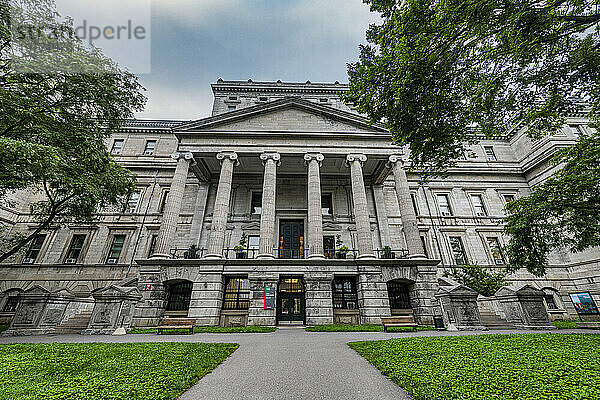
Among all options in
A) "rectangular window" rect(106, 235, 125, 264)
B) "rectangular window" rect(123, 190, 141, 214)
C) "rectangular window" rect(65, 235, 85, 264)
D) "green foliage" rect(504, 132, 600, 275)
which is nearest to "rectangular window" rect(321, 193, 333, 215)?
"green foliage" rect(504, 132, 600, 275)

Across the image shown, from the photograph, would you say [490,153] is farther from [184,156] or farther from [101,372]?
[101,372]

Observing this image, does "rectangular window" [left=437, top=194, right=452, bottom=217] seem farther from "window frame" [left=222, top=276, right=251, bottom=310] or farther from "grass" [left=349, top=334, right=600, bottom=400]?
"grass" [left=349, top=334, right=600, bottom=400]

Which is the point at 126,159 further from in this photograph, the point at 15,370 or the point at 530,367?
the point at 530,367

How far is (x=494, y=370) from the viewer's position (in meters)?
4.89

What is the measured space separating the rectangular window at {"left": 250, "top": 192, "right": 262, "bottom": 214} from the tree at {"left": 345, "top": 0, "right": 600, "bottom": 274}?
19385 mm

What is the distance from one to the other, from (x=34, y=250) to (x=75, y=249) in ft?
11.6

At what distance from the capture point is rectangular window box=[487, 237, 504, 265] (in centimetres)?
2645

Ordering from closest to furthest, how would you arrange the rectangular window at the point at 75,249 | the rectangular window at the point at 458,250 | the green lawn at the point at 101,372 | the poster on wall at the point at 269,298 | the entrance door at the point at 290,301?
the green lawn at the point at 101,372 → the poster on wall at the point at 269,298 → the entrance door at the point at 290,301 → the rectangular window at the point at 75,249 → the rectangular window at the point at 458,250

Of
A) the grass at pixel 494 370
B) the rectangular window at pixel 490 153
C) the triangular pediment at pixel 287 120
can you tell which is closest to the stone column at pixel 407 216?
the triangular pediment at pixel 287 120

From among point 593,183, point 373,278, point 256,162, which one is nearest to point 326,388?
point 593,183

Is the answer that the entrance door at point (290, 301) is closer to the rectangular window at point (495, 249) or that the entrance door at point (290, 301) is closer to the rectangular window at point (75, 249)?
the rectangular window at point (495, 249)

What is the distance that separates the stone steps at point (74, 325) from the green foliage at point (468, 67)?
63.9 ft

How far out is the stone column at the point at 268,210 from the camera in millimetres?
19766

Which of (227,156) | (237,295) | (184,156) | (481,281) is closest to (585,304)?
(481,281)
